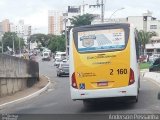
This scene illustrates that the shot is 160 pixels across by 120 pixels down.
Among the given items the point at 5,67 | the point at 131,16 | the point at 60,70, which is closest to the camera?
the point at 5,67

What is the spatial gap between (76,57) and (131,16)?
141792 mm

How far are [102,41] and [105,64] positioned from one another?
892mm

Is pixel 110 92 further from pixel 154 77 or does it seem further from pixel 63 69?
pixel 63 69

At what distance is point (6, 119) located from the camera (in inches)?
609

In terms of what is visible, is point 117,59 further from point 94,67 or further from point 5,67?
point 5,67

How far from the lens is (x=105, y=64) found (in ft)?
58.8

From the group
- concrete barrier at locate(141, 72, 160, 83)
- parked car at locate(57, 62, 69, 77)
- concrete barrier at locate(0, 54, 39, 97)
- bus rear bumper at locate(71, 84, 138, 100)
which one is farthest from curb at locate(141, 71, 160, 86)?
bus rear bumper at locate(71, 84, 138, 100)

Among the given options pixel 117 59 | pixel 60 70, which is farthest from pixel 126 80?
pixel 60 70

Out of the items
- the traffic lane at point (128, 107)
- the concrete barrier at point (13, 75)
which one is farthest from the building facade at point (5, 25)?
the traffic lane at point (128, 107)

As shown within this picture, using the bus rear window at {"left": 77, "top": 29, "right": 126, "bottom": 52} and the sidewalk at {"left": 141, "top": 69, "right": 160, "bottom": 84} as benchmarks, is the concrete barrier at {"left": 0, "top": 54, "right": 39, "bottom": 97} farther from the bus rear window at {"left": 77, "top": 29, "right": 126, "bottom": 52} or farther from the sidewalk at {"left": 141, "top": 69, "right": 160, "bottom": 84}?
the sidewalk at {"left": 141, "top": 69, "right": 160, "bottom": 84}

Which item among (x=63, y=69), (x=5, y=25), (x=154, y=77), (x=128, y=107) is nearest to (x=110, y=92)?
(x=128, y=107)

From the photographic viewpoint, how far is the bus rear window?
18.2 meters

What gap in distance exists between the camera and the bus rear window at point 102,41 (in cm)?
1816

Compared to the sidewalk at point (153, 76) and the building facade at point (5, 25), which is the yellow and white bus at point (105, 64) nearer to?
the sidewalk at point (153, 76)
